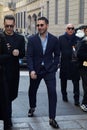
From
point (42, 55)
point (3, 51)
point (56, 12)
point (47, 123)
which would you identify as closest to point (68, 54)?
point (42, 55)

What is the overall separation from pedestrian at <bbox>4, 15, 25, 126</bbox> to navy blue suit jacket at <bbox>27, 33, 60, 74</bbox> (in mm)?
271

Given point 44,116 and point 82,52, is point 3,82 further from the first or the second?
point 82,52

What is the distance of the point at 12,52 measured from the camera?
7.73m

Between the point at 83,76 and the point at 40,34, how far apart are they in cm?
167

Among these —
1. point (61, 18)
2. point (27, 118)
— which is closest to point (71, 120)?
point (27, 118)

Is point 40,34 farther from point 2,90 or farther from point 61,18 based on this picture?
point 61,18

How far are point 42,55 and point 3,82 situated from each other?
3.81 ft

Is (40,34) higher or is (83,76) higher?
(40,34)

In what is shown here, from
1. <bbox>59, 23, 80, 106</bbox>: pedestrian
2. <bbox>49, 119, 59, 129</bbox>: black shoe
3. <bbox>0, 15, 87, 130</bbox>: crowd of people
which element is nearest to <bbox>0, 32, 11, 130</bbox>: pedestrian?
<bbox>0, 15, 87, 130</bbox>: crowd of people

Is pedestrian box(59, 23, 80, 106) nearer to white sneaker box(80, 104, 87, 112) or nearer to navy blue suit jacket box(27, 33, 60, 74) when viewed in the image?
white sneaker box(80, 104, 87, 112)

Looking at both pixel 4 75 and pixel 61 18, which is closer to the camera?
pixel 4 75

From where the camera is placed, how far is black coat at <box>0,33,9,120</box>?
714cm

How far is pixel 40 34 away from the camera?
8188mm

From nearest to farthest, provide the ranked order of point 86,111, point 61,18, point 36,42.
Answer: point 36,42, point 86,111, point 61,18
